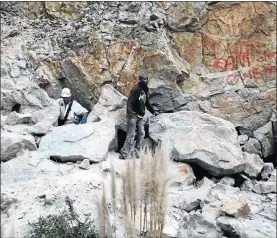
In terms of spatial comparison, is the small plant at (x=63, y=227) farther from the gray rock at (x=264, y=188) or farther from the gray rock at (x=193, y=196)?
the gray rock at (x=264, y=188)

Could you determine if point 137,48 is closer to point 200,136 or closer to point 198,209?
point 200,136

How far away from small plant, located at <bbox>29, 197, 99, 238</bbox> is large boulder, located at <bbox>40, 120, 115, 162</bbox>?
3.92 feet

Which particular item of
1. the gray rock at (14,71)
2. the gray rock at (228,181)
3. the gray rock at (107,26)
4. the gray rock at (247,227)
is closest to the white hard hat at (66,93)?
the gray rock at (14,71)

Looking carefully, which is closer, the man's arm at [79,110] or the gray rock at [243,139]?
the man's arm at [79,110]

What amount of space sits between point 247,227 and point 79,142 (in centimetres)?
229

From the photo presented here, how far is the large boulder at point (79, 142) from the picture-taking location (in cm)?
521

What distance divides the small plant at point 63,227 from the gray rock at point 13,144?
1.25 meters

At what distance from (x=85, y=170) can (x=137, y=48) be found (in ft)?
7.76

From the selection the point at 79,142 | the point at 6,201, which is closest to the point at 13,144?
the point at 79,142

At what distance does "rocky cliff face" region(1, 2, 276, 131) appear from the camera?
6.49m

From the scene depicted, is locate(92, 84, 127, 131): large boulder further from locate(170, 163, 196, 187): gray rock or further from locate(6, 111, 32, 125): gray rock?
locate(170, 163, 196, 187): gray rock

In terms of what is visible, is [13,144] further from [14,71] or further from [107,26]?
[107,26]

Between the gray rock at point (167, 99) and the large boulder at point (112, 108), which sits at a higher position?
the gray rock at point (167, 99)

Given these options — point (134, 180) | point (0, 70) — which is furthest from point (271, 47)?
point (134, 180)
